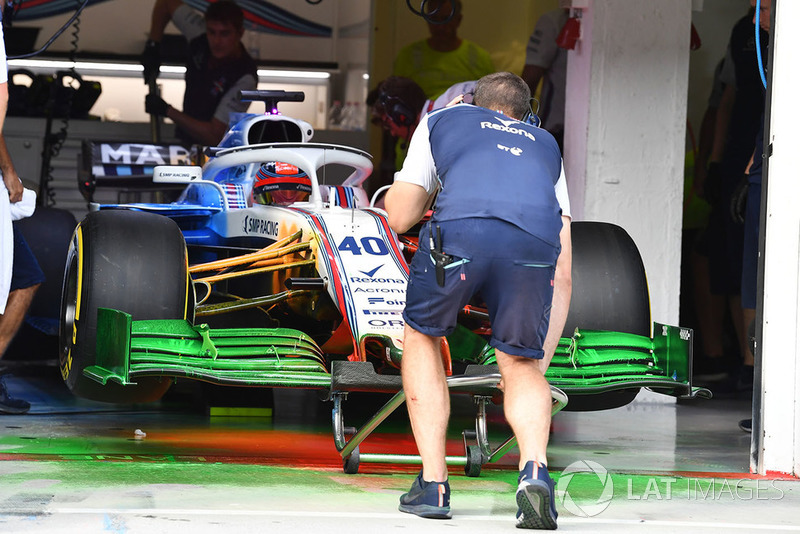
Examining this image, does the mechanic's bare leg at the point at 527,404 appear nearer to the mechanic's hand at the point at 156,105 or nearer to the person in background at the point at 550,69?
the person in background at the point at 550,69

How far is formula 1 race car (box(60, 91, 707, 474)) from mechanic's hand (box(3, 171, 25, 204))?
558mm

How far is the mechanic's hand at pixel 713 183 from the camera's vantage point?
927 centimetres

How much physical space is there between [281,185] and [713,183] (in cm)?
390

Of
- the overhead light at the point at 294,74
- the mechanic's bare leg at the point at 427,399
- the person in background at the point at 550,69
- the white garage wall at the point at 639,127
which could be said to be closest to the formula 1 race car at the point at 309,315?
the mechanic's bare leg at the point at 427,399

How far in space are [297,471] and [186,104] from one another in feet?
23.1

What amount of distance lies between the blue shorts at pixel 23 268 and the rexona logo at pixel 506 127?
10.6 ft

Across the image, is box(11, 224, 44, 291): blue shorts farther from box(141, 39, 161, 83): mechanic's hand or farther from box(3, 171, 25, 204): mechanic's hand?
box(141, 39, 161, 83): mechanic's hand

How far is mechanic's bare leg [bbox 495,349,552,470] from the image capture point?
3.86 metres

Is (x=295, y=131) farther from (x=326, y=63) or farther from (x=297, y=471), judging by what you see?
(x=326, y=63)

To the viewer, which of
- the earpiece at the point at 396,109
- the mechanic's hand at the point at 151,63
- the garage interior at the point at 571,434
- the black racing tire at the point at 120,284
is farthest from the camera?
the mechanic's hand at the point at 151,63

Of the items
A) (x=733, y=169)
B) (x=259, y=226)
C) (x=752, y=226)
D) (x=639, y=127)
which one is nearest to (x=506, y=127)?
(x=259, y=226)

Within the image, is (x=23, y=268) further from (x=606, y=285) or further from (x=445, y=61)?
(x=445, y=61)

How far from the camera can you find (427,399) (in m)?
4.03

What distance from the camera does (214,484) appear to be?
446cm
